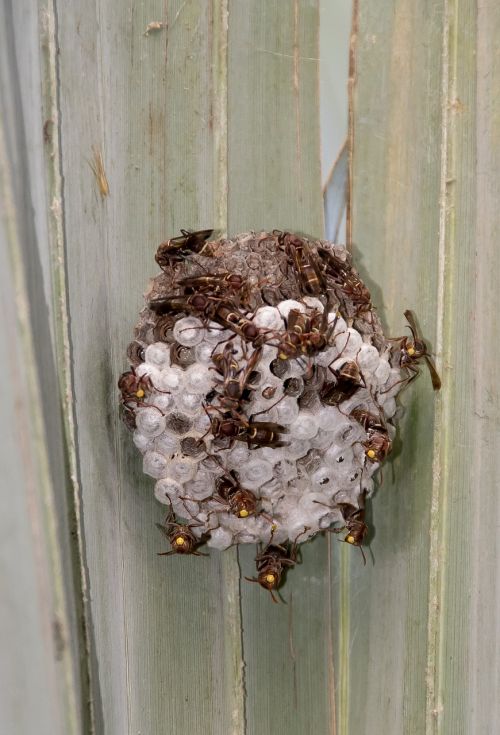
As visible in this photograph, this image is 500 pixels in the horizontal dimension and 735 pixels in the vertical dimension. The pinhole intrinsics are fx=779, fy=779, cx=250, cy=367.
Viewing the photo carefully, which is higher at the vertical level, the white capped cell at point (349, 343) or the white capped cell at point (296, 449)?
the white capped cell at point (349, 343)

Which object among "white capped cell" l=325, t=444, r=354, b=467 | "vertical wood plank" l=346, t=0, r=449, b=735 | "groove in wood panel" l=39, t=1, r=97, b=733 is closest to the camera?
"groove in wood panel" l=39, t=1, r=97, b=733

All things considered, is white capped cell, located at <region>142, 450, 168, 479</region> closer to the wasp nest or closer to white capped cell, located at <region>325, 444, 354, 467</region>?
the wasp nest

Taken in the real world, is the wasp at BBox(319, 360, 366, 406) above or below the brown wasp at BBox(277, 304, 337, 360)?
below

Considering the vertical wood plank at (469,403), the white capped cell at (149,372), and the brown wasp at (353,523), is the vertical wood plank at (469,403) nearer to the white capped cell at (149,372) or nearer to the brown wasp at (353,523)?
the brown wasp at (353,523)

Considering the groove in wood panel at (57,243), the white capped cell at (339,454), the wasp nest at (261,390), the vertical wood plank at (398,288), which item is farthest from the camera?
the vertical wood plank at (398,288)

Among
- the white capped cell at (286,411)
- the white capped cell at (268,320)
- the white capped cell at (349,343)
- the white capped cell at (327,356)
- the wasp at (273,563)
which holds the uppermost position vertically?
the white capped cell at (268,320)

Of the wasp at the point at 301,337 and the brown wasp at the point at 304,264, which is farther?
the brown wasp at the point at 304,264

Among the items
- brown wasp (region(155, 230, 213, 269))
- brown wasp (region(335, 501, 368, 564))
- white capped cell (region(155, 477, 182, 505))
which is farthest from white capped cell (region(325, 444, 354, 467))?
brown wasp (region(155, 230, 213, 269))

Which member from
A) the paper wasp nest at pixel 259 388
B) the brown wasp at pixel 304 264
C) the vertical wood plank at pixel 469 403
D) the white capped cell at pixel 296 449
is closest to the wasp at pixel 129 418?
the paper wasp nest at pixel 259 388
